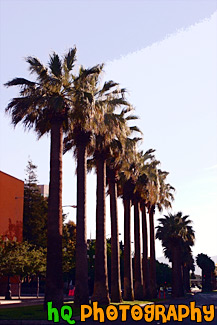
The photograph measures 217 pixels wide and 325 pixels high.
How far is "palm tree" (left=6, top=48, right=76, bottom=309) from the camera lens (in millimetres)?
27328

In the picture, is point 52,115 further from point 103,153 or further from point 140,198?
point 140,198

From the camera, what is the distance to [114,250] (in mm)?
41812

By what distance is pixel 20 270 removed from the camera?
154ft

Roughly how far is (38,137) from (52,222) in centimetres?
675

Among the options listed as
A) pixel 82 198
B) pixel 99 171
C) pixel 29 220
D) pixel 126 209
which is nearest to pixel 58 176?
pixel 82 198

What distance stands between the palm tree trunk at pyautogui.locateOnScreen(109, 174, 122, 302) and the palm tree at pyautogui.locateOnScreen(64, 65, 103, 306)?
29.6 ft

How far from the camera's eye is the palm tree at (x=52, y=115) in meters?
27.3

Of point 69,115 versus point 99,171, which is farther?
point 99,171

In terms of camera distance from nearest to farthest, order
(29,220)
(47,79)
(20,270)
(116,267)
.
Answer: (47,79) → (116,267) → (20,270) → (29,220)

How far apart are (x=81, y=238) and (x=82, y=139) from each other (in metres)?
6.52

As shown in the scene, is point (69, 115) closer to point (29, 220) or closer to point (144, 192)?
point (144, 192)

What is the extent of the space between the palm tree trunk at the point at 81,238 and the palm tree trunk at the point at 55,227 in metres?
4.39

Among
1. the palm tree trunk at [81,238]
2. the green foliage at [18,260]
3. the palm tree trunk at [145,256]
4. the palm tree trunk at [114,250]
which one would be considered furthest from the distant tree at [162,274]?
the palm tree trunk at [81,238]

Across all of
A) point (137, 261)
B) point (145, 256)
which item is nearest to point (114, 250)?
point (137, 261)
